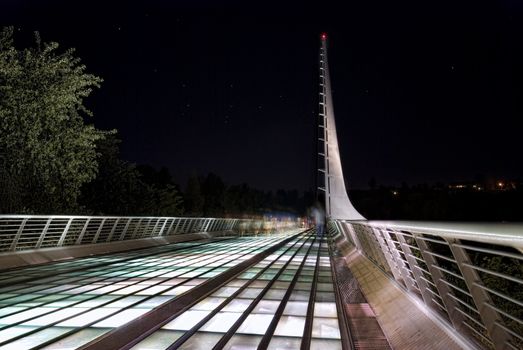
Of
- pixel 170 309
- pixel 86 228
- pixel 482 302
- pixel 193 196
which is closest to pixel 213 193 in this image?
pixel 193 196

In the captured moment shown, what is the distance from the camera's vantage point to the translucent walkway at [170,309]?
531 cm

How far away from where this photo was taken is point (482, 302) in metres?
3.16

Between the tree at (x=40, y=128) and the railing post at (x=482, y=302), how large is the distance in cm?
1629

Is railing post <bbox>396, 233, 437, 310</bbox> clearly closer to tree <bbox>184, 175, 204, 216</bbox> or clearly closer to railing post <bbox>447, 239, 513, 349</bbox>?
railing post <bbox>447, 239, 513, 349</bbox>

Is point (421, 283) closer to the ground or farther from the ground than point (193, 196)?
closer to the ground

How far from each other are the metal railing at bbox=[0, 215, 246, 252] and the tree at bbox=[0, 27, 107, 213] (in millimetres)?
1256

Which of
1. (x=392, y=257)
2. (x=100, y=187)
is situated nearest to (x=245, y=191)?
(x=100, y=187)

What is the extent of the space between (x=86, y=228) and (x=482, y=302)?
16602mm

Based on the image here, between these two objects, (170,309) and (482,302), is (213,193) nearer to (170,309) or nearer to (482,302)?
(170,309)

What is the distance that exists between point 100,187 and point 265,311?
3018 centimetres

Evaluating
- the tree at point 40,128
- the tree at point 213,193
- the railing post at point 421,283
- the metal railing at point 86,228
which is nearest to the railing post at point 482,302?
the railing post at point 421,283

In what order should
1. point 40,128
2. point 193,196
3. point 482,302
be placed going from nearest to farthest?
point 482,302
point 40,128
point 193,196

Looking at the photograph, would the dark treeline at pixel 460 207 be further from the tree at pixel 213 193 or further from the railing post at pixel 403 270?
the railing post at pixel 403 270

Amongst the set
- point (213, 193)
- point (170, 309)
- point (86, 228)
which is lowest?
point (170, 309)
